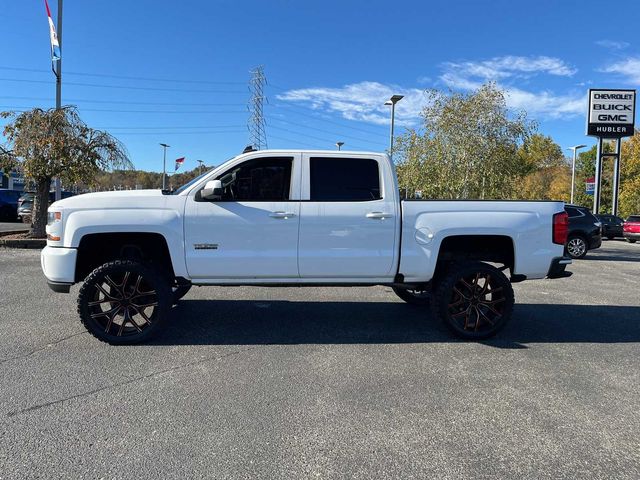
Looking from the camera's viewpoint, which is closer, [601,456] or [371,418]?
[601,456]

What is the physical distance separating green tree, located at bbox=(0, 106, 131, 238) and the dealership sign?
2536 cm

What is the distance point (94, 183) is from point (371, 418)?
13358mm

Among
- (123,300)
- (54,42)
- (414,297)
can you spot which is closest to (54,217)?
(123,300)

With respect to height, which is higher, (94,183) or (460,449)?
(94,183)

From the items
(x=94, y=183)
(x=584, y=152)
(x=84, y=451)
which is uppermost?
(x=584, y=152)

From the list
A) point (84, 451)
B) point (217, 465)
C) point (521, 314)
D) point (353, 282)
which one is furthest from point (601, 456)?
point (521, 314)

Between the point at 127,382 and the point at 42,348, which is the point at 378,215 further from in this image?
the point at 42,348

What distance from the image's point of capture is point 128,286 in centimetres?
495

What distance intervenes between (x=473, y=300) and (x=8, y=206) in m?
27.4

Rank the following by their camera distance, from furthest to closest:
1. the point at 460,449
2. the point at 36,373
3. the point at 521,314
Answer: the point at 521,314 < the point at 36,373 < the point at 460,449

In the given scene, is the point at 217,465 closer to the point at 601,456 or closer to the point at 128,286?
the point at 601,456

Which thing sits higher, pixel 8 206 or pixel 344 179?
pixel 344 179

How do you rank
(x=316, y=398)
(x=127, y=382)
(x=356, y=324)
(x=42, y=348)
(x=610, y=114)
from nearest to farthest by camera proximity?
(x=316, y=398)
(x=127, y=382)
(x=42, y=348)
(x=356, y=324)
(x=610, y=114)

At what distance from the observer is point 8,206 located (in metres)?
25.4
